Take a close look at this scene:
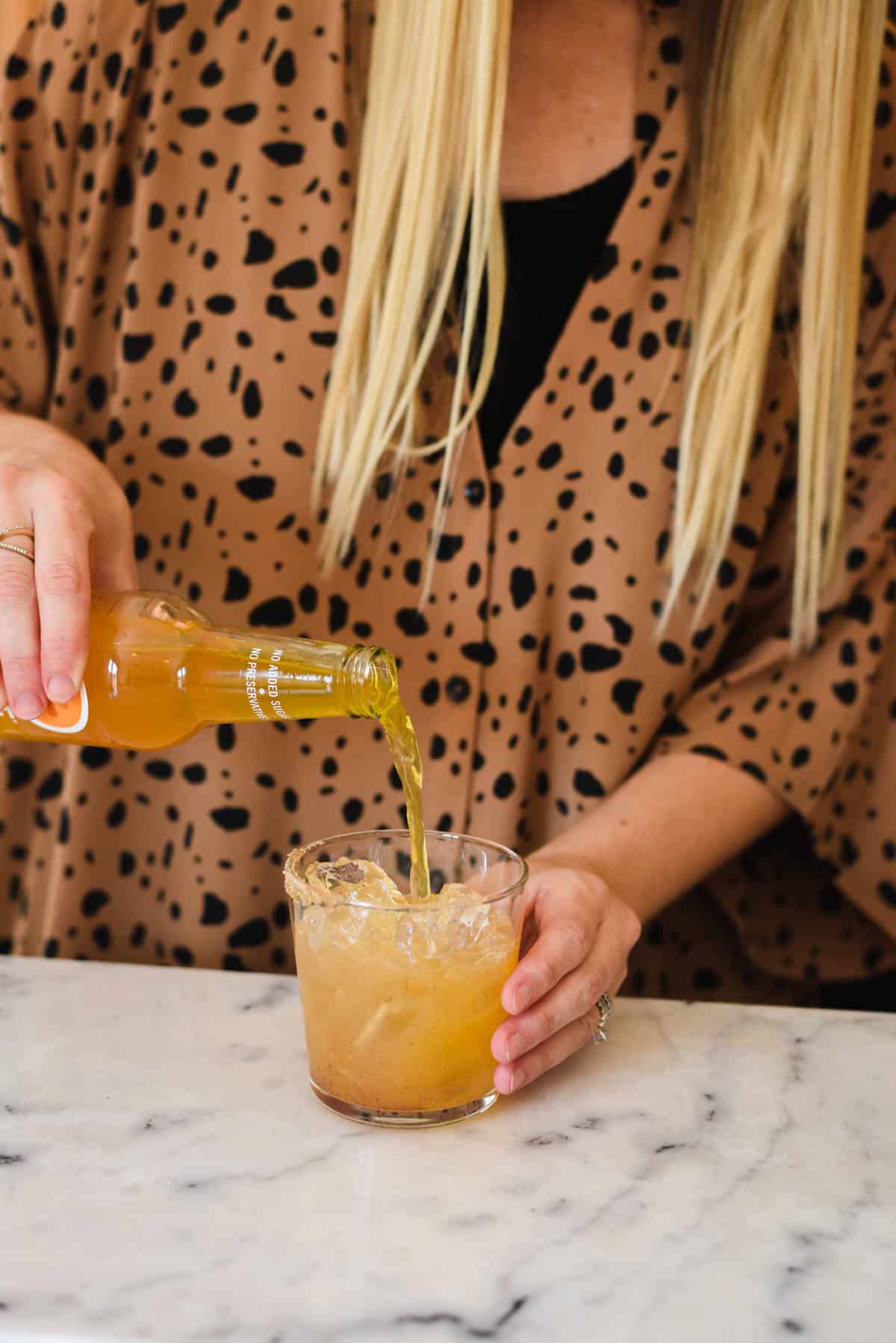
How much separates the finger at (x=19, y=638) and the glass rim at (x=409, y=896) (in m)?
0.19

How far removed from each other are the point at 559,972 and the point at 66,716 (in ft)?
1.15

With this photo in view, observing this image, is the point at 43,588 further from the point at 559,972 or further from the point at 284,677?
the point at 559,972

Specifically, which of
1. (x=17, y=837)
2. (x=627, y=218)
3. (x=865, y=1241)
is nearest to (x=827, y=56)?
(x=627, y=218)

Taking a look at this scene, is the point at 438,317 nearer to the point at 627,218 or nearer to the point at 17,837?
the point at 627,218

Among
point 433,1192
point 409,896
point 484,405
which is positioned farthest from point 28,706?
point 484,405

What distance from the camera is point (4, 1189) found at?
2.01ft

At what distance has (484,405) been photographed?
1.24m

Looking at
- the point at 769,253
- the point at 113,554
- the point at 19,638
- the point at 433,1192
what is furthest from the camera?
the point at 769,253

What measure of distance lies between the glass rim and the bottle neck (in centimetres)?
9

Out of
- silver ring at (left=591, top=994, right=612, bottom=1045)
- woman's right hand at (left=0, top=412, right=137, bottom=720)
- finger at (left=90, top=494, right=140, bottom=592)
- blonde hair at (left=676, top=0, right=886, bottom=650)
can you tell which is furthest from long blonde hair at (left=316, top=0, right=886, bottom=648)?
silver ring at (left=591, top=994, right=612, bottom=1045)

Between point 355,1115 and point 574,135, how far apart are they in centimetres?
99

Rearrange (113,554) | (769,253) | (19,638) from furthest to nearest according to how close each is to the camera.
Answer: (769,253) < (113,554) < (19,638)

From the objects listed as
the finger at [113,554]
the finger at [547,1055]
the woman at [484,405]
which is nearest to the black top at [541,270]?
A: the woman at [484,405]

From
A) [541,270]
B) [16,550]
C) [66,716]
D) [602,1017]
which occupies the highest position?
[541,270]
